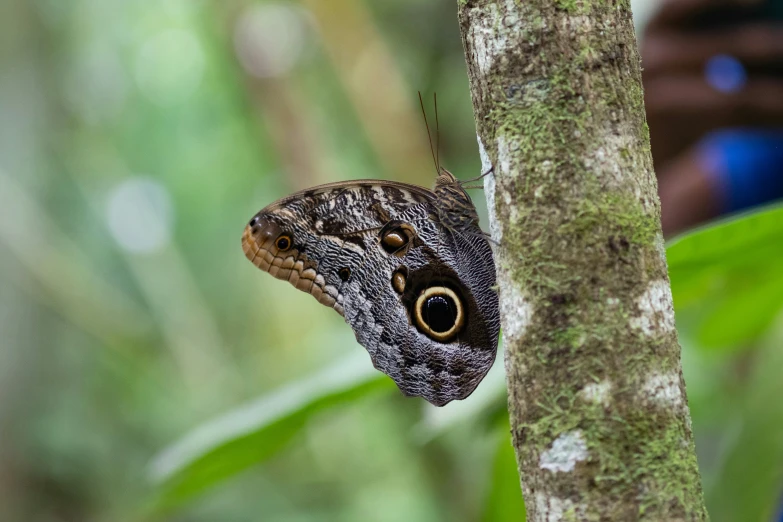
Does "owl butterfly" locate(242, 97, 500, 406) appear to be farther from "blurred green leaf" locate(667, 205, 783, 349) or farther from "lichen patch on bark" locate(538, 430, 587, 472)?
"lichen patch on bark" locate(538, 430, 587, 472)

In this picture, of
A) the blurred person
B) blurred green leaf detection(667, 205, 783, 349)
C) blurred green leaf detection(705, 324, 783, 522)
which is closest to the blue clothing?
the blurred person

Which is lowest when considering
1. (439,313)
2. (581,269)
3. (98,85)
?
(439,313)

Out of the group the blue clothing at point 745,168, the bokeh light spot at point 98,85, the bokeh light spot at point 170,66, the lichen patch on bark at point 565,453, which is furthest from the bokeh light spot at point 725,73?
the bokeh light spot at point 170,66

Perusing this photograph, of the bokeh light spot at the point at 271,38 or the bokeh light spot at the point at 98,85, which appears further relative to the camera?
the bokeh light spot at the point at 98,85

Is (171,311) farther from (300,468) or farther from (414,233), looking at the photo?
(414,233)

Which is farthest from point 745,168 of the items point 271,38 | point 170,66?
point 170,66

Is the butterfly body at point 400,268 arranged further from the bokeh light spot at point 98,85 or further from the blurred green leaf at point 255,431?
the bokeh light spot at point 98,85

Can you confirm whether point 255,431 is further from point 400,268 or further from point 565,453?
point 565,453
